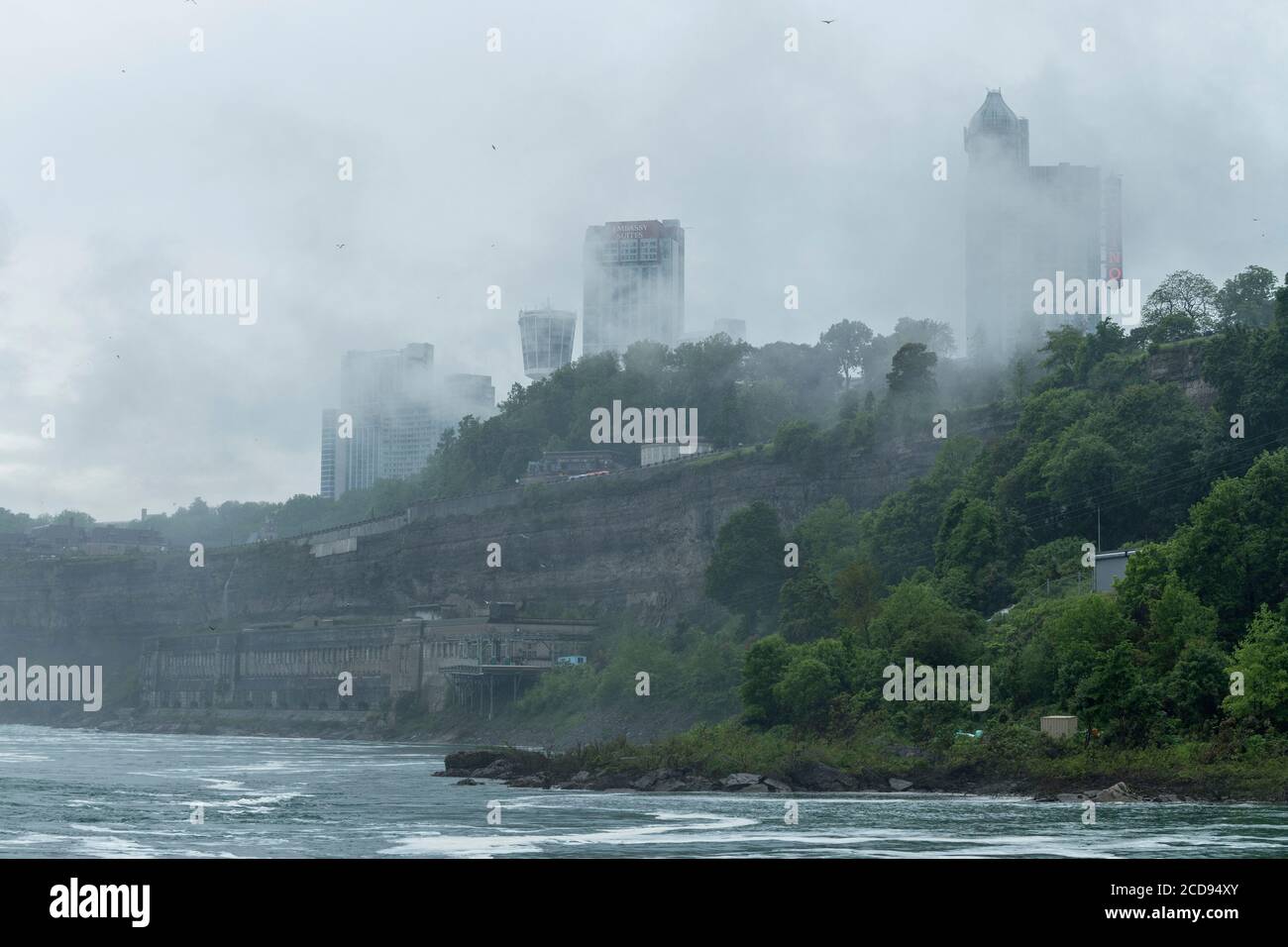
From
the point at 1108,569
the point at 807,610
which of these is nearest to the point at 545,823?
the point at 1108,569

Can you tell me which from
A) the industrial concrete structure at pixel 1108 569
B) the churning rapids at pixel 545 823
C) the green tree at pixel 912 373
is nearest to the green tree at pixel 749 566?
the green tree at pixel 912 373

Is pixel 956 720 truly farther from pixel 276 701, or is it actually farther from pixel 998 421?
pixel 276 701

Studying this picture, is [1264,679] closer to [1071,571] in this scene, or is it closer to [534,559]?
[1071,571]

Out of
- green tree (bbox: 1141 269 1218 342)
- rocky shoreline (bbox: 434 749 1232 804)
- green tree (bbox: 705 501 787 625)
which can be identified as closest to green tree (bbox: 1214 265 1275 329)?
green tree (bbox: 1141 269 1218 342)

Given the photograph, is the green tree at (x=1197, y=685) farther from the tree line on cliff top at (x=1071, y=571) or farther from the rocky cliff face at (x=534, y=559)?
the rocky cliff face at (x=534, y=559)

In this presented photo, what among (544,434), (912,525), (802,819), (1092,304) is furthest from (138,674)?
(802,819)

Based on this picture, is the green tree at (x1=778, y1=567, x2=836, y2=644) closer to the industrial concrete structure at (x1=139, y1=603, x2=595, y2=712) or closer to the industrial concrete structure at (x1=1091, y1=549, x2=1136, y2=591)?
the industrial concrete structure at (x1=1091, y1=549, x2=1136, y2=591)

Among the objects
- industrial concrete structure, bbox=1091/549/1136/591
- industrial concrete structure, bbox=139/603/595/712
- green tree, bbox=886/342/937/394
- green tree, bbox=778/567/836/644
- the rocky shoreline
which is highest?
green tree, bbox=886/342/937/394
